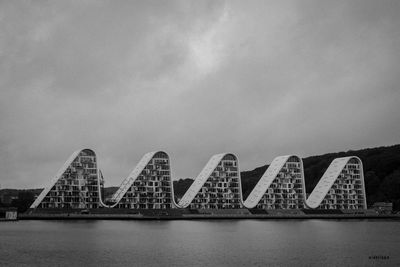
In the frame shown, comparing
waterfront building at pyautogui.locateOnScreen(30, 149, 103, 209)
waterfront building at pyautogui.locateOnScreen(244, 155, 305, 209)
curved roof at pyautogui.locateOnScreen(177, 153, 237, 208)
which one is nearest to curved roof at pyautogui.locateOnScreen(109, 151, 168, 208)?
waterfront building at pyautogui.locateOnScreen(30, 149, 103, 209)

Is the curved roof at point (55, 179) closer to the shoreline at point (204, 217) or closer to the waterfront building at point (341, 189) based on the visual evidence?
the shoreline at point (204, 217)

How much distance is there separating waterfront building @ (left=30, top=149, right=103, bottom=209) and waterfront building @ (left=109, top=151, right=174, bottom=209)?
496cm

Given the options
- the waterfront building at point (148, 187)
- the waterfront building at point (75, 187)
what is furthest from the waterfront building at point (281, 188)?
the waterfront building at point (75, 187)

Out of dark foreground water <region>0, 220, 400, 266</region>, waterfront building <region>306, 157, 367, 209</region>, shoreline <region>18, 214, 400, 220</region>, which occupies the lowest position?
dark foreground water <region>0, 220, 400, 266</region>

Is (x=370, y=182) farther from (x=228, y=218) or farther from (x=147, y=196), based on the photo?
(x=147, y=196)

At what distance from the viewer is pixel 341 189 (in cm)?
13975

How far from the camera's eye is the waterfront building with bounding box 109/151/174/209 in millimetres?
123562

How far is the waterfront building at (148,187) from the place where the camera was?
123562 millimetres

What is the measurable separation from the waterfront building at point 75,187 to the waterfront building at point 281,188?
110ft

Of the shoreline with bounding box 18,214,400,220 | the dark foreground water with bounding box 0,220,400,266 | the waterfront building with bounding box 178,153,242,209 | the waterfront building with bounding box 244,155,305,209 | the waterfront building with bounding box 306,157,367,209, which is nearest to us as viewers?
the dark foreground water with bounding box 0,220,400,266

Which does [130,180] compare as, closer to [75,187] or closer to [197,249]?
[75,187]

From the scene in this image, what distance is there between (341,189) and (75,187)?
60.1 meters

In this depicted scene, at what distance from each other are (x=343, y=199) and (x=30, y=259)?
10274 cm

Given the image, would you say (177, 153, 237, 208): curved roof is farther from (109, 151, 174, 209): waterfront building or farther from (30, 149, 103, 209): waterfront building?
(30, 149, 103, 209): waterfront building
